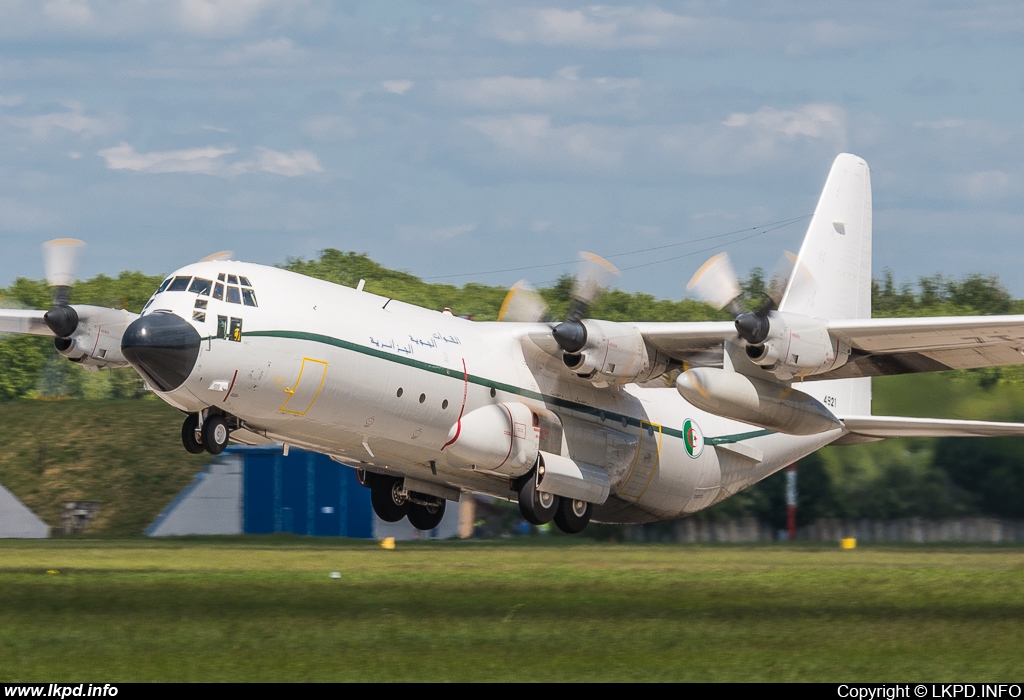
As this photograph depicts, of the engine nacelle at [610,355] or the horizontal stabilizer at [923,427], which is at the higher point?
the engine nacelle at [610,355]

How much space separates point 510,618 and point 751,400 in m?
6.91

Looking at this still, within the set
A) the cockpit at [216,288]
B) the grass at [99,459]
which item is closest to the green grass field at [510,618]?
the cockpit at [216,288]

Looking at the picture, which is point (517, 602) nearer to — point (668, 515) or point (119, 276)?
point (668, 515)

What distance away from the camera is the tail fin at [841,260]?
86.2 ft

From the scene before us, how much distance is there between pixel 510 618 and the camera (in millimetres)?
15453

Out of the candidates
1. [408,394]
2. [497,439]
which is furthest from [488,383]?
[408,394]

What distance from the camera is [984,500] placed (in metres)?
30.3

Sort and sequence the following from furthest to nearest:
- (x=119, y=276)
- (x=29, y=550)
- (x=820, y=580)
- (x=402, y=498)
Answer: (x=119, y=276) < (x=29, y=550) < (x=402, y=498) < (x=820, y=580)

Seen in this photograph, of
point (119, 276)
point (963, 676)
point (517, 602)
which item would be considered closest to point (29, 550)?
point (517, 602)

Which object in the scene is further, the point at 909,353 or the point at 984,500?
the point at 984,500

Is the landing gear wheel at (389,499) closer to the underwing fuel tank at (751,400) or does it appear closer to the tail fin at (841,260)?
the underwing fuel tank at (751,400)

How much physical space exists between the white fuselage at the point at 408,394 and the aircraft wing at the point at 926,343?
3.47m

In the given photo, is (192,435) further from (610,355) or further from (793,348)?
(793,348)

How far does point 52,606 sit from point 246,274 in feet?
17.7
